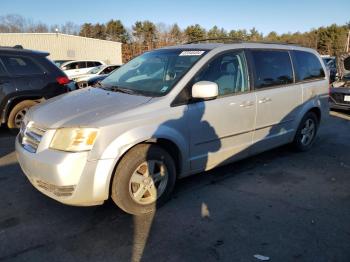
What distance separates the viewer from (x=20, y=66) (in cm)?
675

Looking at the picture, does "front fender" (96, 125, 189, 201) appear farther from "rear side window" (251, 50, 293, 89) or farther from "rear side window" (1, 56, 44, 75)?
"rear side window" (1, 56, 44, 75)

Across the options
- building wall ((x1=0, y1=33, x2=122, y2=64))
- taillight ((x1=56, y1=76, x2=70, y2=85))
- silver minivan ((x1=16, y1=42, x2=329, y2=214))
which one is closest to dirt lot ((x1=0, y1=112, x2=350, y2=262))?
silver minivan ((x1=16, y1=42, x2=329, y2=214))

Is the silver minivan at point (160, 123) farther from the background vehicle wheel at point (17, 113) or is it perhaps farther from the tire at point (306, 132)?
the background vehicle wheel at point (17, 113)

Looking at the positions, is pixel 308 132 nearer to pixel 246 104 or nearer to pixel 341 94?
pixel 246 104

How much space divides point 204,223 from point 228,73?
1924 millimetres

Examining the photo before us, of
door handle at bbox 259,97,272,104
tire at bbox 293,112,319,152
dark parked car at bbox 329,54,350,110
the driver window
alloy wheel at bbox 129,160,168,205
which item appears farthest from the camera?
dark parked car at bbox 329,54,350,110

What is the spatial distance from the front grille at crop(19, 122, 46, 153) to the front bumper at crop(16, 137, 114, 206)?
115 millimetres

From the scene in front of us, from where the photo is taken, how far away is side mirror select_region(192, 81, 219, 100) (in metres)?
3.72

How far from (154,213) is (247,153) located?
1723mm

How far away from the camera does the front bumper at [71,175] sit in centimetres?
308

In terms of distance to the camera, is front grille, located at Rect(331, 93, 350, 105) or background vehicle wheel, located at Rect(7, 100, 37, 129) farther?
front grille, located at Rect(331, 93, 350, 105)

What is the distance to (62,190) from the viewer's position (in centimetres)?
316

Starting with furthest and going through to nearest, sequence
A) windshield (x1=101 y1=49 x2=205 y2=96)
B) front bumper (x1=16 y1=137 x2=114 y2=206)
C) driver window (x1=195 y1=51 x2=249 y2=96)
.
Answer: driver window (x1=195 y1=51 x2=249 y2=96), windshield (x1=101 y1=49 x2=205 y2=96), front bumper (x1=16 y1=137 x2=114 y2=206)

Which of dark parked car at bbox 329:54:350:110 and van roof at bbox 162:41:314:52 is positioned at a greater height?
van roof at bbox 162:41:314:52
